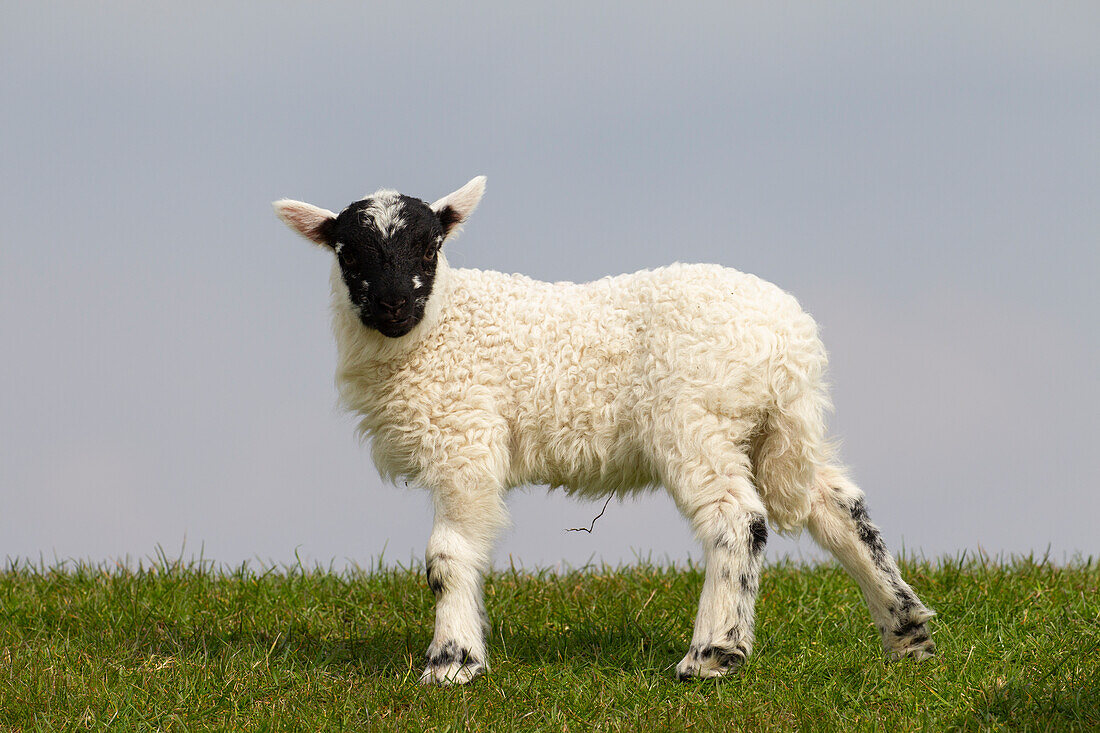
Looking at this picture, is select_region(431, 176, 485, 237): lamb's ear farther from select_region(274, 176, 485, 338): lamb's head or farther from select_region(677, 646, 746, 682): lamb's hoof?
select_region(677, 646, 746, 682): lamb's hoof

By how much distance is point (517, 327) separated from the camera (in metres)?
7.70

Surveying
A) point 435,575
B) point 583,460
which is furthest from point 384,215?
point 435,575

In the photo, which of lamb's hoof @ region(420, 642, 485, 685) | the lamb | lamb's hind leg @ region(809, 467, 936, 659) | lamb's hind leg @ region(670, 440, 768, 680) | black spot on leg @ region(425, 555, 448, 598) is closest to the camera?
lamb's hind leg @ region(670, 440, 768, 680)

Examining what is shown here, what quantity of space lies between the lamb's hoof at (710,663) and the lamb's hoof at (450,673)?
1.28 m

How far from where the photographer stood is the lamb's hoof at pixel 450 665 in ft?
23.8

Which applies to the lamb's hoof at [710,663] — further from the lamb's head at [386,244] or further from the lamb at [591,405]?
the lamb's head at [386,244]

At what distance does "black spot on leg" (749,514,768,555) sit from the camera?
7.01m

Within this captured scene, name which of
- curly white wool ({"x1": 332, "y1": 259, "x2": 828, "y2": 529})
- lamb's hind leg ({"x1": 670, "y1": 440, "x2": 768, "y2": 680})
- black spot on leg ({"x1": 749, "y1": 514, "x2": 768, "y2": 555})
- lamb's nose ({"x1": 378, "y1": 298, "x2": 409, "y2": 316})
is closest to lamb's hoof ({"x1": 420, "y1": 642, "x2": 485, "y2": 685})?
curly white wool ({"x1": 332, "y1": 259, "x2": 828, "y2": 529})

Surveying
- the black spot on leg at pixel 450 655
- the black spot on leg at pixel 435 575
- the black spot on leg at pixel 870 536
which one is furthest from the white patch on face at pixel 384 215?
the black spot on leg at pixel 870 536

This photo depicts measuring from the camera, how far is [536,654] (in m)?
7.96

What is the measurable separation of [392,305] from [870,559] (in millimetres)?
3515

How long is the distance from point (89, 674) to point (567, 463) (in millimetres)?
3300

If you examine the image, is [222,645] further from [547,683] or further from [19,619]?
[547,683]

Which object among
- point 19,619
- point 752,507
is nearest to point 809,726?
point 752,507
